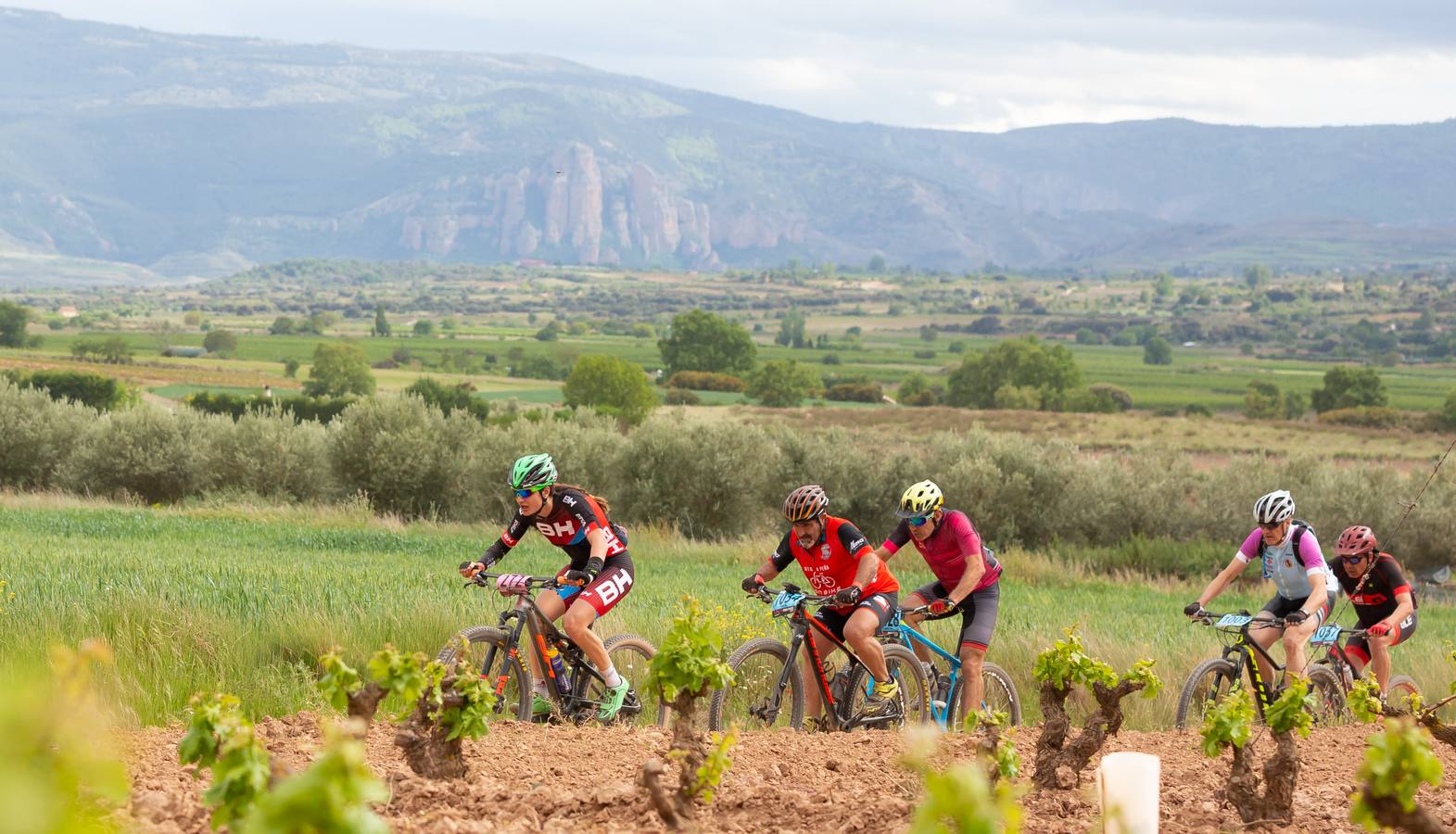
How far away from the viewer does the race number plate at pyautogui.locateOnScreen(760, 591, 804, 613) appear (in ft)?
31.6

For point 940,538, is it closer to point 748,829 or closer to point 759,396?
A: point 748,829

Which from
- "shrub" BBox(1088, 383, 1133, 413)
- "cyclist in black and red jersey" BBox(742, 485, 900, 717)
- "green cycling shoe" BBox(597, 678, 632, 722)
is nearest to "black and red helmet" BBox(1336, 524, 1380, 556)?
"cyclist in black and red jersey" BBox(742, 485, 900, 717)

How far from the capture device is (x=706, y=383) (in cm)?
10575

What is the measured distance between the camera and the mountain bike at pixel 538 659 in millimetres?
9352

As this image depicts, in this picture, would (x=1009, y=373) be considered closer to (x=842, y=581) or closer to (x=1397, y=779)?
(x=842, y=581)

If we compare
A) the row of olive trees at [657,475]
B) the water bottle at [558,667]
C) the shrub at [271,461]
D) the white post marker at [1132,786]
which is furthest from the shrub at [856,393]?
the white post marker at [1132,786]

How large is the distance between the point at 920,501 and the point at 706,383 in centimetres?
9620

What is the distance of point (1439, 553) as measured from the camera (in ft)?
102

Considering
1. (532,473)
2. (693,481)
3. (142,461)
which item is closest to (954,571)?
(532,473)

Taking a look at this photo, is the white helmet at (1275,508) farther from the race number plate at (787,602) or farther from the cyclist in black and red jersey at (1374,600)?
the race number plate at (787,602)

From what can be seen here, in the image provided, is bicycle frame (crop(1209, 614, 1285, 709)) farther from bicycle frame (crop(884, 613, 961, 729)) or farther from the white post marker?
the white post marker

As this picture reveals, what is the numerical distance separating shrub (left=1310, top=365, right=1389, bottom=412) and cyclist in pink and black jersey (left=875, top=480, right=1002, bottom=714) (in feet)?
287

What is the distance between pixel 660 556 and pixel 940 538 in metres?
15.2

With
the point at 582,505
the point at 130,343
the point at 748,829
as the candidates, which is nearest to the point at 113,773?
the point at 748,829
